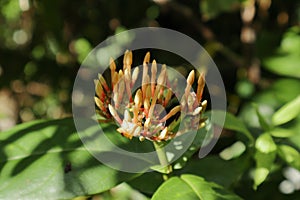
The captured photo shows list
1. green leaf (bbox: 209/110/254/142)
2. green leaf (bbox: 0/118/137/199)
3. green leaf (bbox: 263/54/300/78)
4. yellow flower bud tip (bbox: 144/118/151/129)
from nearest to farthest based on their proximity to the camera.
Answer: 1. yellow flower bud tip (bbox: 144/118/151/129)
2. green leaf (bbox: 0/118/137/199)
3. green leaf (bbox: 209/110/254/142)
4. green leaf (bbox: 263/54/300/78)

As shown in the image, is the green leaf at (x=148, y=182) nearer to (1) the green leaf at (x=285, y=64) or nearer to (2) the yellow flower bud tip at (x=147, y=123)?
(2) the yellow flower bud tip at (x=147, y=123)

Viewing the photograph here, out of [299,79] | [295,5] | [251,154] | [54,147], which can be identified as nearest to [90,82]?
[54,147]

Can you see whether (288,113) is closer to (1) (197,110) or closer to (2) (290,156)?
(2) (290,156)

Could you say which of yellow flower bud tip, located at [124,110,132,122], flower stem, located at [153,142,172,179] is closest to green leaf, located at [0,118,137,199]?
flower stem, located at [153,142,172,179]

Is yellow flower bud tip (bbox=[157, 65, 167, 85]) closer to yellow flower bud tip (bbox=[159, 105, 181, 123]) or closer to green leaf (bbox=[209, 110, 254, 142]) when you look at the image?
yellow flower bud tip (bbox=[159, 105, 181, 123])

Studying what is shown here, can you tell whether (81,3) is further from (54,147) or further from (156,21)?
(54,147)

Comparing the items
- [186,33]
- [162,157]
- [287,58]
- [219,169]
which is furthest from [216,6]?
[162,157]
